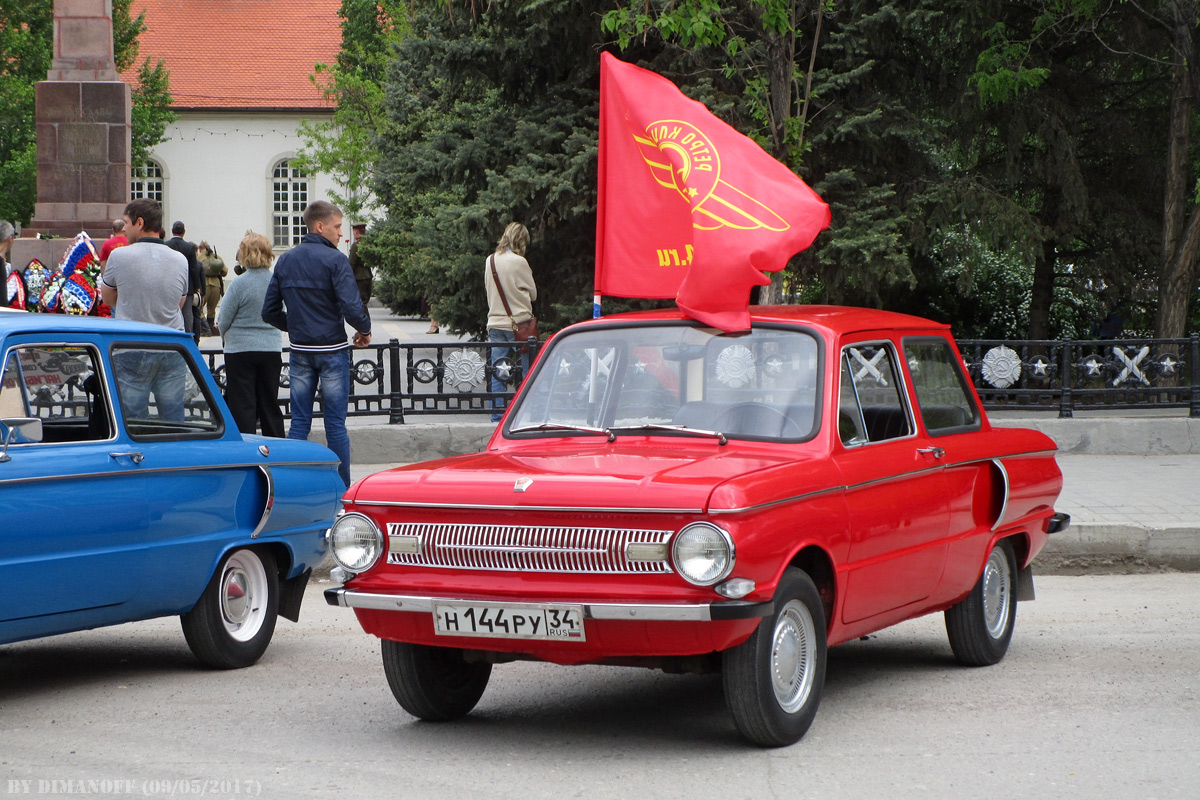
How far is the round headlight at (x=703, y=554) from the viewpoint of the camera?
4801mm

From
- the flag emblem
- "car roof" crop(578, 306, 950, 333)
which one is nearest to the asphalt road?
"car roof" crop(578, 306, 950, 333)

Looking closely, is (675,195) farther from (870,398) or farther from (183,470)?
(183,470)

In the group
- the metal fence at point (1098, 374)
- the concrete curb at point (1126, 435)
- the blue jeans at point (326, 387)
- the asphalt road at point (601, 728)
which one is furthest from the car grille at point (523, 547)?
the metal fence at point (1098, 374)

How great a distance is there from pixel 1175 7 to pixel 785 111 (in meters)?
5.14

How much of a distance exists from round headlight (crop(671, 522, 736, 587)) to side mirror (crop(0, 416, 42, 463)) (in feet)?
8.58

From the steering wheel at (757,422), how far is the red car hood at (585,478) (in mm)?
150

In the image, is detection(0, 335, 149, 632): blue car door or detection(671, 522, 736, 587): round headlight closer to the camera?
detection(671, 522, 736, 587): round headlight

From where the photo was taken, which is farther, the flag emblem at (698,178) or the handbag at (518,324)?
the handbag at (518,324)

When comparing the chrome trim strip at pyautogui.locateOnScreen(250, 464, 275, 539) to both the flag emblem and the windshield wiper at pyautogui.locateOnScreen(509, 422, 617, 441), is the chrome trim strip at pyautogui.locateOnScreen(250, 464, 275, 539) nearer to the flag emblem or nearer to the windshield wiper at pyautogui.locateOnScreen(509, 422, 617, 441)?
the windshield wiper at pyautogui.locateOnScreen(509, 422, 617, 441)

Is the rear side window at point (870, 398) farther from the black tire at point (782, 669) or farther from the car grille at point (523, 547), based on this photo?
the car grille at point (523, 547)

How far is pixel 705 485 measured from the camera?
16.1 feet

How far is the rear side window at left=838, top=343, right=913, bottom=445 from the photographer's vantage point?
5895 mm

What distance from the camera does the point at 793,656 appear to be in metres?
5.23

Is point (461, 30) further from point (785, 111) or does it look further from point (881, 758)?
point (881, 758)
